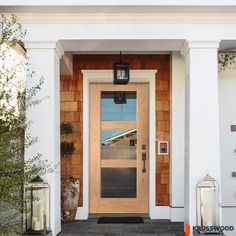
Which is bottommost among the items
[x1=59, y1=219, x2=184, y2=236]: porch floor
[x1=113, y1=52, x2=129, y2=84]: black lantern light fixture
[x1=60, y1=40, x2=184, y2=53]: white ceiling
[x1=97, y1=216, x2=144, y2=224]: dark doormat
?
[x1=59, y1=219, x2=184, y2=236]: porch floor

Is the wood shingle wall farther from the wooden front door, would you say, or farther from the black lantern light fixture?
the black lantern light fixture

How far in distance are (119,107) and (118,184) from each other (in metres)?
1.23

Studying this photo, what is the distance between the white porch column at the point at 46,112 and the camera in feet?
16.5

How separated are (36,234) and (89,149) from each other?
7.60 ft

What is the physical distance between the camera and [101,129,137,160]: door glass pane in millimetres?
6965

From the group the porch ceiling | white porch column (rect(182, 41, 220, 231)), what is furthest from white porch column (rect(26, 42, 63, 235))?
white porch column (rect(182, 41, 220, 231))

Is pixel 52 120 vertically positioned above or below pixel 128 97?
below

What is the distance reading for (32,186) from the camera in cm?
490

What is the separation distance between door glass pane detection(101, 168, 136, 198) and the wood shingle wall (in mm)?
411

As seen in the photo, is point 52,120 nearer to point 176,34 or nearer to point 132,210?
point 176,34

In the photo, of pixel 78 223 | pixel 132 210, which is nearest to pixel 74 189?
pixel 78 223

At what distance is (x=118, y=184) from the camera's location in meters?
6.93

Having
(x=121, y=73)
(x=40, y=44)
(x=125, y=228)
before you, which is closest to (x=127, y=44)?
(x=121, y=73)

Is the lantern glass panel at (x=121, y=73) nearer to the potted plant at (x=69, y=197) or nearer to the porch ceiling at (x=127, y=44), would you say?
the porch ceiling at (x=127, y=44)
